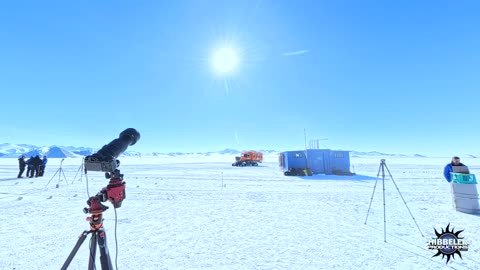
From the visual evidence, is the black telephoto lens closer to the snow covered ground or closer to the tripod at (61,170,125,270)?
the tripod at (61,170,125,270)

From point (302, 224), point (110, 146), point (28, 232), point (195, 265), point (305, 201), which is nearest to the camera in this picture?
Answer: point (110, 146)

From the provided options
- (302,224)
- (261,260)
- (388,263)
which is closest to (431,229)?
(388,263)

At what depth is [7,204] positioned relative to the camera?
8.48 m

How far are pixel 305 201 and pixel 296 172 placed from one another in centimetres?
1271

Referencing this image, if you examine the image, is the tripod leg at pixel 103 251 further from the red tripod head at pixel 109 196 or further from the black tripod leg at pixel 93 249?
the red tripod head at pixel 109 196

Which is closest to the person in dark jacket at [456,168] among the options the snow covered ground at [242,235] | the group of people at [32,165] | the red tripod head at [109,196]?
the snow covered ground at [242,235]

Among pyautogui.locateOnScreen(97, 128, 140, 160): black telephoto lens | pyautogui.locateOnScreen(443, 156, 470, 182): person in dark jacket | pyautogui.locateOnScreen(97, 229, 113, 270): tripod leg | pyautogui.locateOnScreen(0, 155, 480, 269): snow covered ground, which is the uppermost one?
pyautogui.locateOnScreen(97, 128, 140, 160): black telephoto lens

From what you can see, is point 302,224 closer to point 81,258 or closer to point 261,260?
point 261,260

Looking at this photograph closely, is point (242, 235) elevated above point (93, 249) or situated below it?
below

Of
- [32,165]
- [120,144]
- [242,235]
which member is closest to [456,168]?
[242,235]

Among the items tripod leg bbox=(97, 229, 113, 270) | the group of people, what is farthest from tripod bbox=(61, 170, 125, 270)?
the group of people

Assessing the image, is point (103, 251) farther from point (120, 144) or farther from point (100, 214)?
point (120, 144)

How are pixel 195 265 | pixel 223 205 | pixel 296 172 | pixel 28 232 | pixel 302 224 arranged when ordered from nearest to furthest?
pixel 195 265 → pixel 28 232 → pixel 302 224 → pixel 223 205 → pixel 296 172

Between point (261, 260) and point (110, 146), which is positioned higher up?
point (110, 146)
